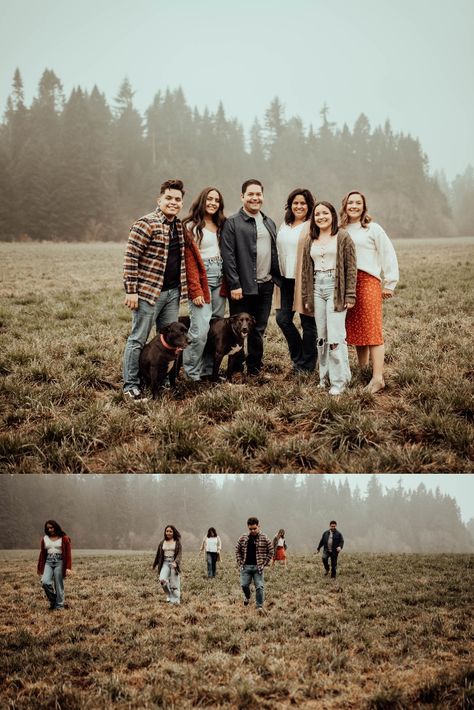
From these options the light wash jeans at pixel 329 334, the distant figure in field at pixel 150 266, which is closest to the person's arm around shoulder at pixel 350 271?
the light wash jeans at pixel 329 334

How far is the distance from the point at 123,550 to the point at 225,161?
566cm

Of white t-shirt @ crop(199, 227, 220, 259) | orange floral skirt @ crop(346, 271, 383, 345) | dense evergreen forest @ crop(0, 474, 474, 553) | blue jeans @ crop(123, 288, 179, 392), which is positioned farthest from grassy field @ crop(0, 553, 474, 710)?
white t-shirt @ crop(199, 227, 220, 259)

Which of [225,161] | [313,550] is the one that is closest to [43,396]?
[313,550]

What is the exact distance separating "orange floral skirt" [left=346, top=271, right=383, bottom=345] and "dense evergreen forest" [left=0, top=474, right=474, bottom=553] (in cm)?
130

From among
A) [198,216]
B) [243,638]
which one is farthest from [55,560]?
[198,216]

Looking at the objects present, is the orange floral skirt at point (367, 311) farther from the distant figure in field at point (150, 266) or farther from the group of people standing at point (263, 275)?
the distant figure in field at point (150, 266)

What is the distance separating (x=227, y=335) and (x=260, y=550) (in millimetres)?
1923

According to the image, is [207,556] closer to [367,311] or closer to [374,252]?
[367,311]

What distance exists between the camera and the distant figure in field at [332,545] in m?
4.45

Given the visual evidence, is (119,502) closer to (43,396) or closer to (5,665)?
(43,396)

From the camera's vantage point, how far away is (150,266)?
3.98 metres

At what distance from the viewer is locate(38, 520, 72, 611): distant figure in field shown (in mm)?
4203

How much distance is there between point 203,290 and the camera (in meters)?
4.28

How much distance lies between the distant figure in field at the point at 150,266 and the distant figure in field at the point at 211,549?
4.82 feet
